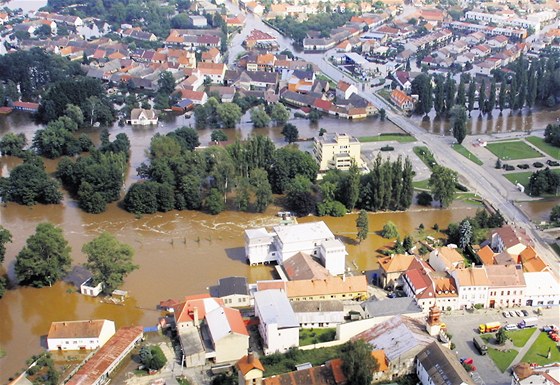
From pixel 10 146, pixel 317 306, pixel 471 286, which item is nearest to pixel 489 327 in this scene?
pixel 471 286

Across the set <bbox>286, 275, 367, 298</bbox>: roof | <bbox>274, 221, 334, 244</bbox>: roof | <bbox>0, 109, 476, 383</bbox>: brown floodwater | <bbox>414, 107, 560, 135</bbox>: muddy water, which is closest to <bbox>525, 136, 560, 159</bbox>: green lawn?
<bbox>414, 107, 560, 135</bbox>: muddy water

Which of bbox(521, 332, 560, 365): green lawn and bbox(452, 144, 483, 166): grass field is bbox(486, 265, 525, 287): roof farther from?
bbox(452, 144, 483, 166): grass field

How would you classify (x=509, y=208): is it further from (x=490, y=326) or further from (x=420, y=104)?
(x=420, y=104)

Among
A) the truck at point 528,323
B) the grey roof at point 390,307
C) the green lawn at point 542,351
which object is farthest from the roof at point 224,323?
the truck at point 528,323

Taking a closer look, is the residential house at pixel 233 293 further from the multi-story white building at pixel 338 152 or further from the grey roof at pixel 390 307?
the multi-story white building at pixel 338 152

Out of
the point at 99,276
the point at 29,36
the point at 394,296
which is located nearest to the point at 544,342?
the point at 394,296
